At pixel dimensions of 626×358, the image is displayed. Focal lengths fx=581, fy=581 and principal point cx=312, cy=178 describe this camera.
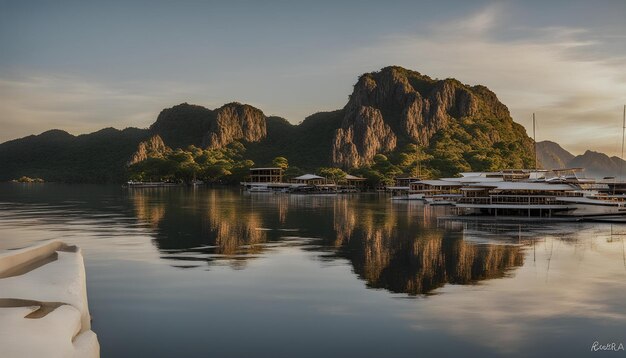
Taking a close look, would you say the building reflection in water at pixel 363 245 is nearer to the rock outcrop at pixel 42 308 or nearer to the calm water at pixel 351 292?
the calm water at pixel 351 292

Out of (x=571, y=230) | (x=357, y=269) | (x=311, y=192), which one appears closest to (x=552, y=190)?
(x=571, y=230)

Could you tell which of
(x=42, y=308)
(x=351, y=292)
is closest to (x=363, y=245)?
(x=351, y=292)

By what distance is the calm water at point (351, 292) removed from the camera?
20.8m

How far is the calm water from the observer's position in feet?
68.3

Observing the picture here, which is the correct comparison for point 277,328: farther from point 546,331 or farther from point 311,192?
point 311,192

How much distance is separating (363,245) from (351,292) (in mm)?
20042

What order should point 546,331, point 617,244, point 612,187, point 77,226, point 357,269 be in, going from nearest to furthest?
point 546,331, point 357,269, point 617,244, point 77,226, point 612,187

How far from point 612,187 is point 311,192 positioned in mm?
91038

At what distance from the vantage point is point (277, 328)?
22.5 meters

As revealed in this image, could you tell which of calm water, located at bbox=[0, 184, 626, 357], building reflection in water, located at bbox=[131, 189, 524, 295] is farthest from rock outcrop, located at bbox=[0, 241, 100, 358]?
building reflection in water, located at bbox=[131, 189, 524, 295]

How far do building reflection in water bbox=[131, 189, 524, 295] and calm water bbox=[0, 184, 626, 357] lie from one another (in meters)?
0.20

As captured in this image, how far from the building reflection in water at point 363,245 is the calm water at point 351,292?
0.64 feet

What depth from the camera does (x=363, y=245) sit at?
48.9 metres

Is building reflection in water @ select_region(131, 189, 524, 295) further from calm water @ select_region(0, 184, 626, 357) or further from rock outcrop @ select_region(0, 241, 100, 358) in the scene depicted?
rock outcrop @ select_region(0, 241, 100, 358)
